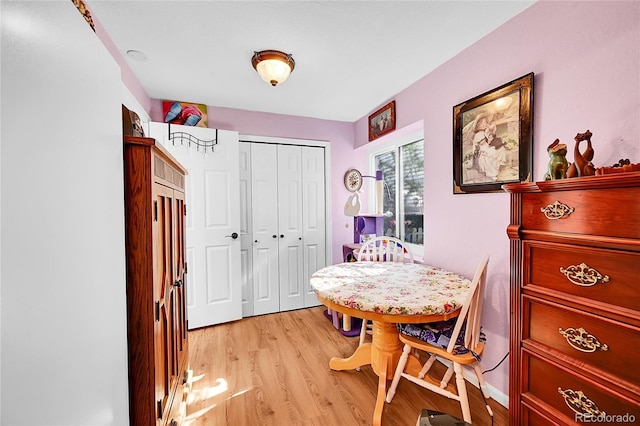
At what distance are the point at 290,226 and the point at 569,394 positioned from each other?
2.81 metres

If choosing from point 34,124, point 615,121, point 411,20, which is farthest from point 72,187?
point 615,121

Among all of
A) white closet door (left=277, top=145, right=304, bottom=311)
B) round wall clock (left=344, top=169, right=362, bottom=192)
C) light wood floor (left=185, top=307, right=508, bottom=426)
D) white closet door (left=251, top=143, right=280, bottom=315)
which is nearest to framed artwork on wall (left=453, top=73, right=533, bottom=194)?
light wood floor (left=185, top=307, right=508, bottom=426)

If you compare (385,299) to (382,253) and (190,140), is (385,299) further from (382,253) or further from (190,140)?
(190,140)

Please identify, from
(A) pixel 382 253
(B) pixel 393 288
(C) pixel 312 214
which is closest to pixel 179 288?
(B) pixel 393 288

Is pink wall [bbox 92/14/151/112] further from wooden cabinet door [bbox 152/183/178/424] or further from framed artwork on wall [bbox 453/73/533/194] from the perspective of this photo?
framed artwork on wall [bbox 453/73/533/194]

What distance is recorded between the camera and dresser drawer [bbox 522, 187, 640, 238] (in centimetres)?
86

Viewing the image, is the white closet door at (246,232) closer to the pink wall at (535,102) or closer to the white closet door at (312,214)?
the white closet door at (312,214)

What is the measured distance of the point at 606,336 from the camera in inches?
36.0

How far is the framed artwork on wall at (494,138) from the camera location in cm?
162

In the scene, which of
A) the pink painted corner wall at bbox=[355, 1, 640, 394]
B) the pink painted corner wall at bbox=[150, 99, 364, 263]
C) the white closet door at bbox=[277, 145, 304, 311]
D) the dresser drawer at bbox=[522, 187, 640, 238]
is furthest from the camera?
the white closet door at bbox=[277, 145, 304, 311]

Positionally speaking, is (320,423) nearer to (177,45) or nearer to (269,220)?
(269,220)

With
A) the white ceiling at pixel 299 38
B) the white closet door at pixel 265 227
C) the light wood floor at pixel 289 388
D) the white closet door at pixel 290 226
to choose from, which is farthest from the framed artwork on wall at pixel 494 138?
Result: the white closet door at pixel 265 227

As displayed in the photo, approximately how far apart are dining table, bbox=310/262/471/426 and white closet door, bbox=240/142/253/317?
1.40 m

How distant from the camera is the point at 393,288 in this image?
1754mm
